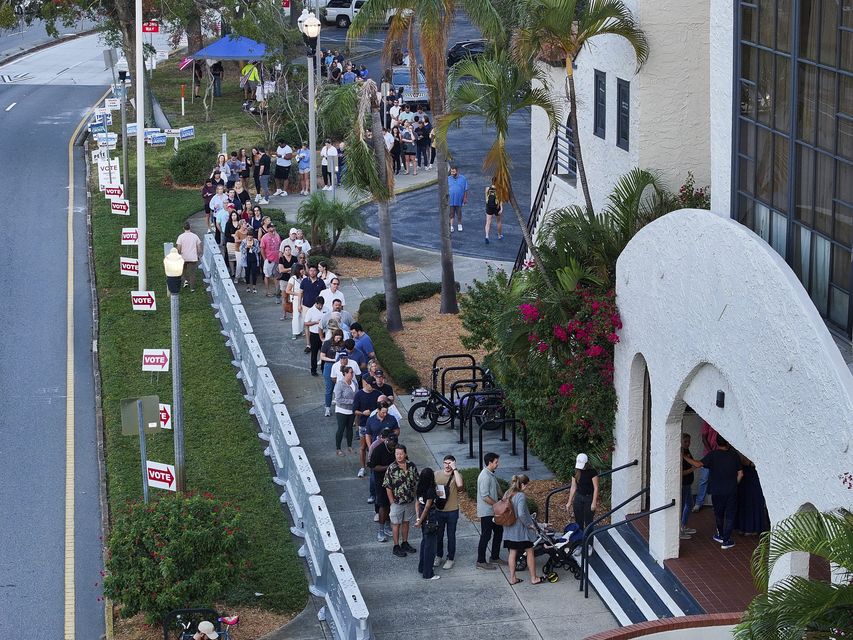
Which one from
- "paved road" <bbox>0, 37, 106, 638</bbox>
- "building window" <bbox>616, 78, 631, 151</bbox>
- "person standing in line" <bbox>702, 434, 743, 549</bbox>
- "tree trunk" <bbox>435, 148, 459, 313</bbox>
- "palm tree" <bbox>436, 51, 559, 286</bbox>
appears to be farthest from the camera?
"tree trunk" <bbox>435, 148, 459, 313</bbox>

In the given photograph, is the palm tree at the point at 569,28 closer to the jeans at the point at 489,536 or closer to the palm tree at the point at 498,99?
the palm tree at the point at 498,99

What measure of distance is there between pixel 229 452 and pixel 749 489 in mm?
8488

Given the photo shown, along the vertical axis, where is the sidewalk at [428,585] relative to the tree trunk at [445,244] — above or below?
below

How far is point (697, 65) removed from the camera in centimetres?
2003

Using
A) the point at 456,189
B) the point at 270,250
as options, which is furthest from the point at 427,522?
the point at 456,189

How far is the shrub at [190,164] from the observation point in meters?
41.2

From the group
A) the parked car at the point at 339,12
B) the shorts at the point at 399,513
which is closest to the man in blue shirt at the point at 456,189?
the shorts at the point at 399,513

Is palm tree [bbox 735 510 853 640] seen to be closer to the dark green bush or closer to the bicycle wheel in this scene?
the bicycle wheel

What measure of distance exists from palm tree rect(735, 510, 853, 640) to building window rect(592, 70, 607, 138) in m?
12.2

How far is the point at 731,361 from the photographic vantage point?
47.2ft

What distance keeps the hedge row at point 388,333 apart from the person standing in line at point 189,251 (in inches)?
152

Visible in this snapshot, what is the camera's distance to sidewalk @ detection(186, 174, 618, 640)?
1650 cm

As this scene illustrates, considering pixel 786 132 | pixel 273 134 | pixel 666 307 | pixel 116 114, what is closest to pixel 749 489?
pixel 666 307

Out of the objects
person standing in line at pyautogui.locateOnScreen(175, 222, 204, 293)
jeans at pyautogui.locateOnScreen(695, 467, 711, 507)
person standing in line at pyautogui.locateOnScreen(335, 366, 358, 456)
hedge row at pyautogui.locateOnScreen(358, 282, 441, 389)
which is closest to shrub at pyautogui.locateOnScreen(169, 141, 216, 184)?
person standing in line at pyautogui.locateOnScreen(175, 222, 204, 293)
